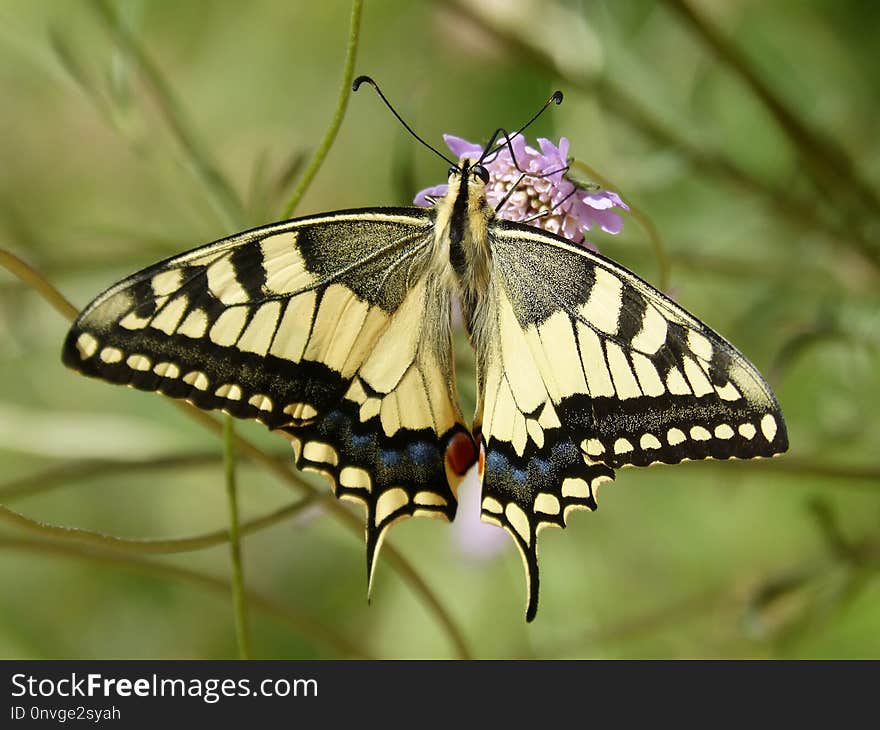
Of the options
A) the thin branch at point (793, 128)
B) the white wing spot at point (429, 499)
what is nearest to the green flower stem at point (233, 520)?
the white wing spot at point (429, 499)

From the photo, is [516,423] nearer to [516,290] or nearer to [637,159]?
[516,290]

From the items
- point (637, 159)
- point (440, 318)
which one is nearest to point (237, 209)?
point (440, 318)

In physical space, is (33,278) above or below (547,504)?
above

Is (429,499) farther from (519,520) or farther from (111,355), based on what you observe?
(111,355)

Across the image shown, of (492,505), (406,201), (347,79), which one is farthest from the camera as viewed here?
(406,201)

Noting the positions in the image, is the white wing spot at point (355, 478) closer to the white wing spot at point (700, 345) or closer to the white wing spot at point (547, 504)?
the white wing spot at point (547, 504)

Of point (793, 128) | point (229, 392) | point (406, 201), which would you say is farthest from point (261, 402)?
point (793, 128)

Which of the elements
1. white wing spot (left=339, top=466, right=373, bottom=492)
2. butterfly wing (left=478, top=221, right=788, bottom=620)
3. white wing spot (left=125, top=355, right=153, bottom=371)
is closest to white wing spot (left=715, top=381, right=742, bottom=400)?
butterfly wing (left=478, top=221, right=788, bottom=620)
